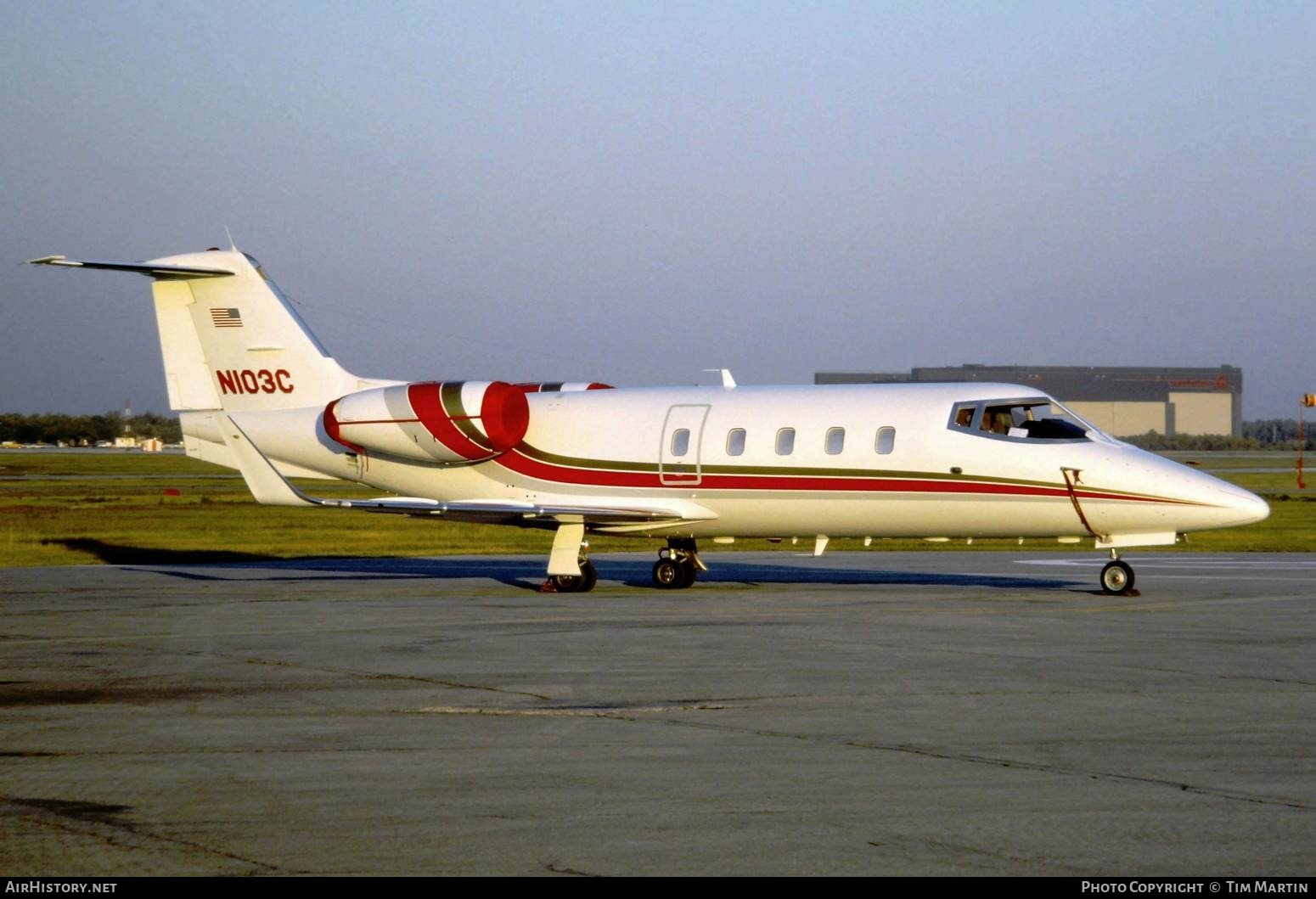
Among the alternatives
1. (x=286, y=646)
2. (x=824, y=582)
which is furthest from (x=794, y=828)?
(x=824, y=582)

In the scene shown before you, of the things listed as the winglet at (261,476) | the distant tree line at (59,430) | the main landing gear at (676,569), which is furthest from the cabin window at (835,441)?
the distant tree line at (59,430)

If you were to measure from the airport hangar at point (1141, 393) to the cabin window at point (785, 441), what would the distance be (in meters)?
83.4

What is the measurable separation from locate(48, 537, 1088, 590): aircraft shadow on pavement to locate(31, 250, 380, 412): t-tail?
10.6ft

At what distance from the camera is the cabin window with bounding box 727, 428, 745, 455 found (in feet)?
76.0

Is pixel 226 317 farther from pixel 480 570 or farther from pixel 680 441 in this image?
pixel 680 441

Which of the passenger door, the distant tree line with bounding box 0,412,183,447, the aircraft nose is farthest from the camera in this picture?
the distant tree line with bounding box 0,412,183,447

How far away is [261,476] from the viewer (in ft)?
73.6

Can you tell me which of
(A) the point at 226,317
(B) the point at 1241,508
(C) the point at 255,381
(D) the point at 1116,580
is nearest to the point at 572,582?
(C) the point at 255,381

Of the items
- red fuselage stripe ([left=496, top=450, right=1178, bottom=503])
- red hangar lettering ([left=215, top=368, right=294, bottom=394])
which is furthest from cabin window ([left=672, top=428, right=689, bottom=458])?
red hangar lettering ([left=215, top=368, right=294, bottom=394])

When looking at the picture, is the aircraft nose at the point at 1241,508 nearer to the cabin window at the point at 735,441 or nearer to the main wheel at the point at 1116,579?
the main wheel at the point at 1116,579

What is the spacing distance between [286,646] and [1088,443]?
11.4 meters

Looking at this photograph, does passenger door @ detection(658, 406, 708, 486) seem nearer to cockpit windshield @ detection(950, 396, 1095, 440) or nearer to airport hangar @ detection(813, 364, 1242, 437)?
cockpit windshield @ detection(950, 396, 1095, 440)

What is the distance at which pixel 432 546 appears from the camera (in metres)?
36.6

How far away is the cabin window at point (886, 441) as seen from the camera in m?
22.1
